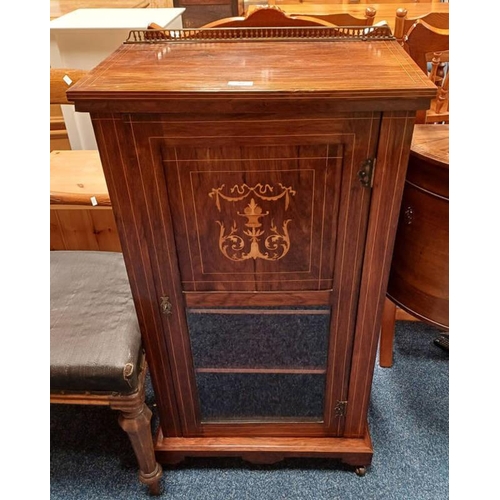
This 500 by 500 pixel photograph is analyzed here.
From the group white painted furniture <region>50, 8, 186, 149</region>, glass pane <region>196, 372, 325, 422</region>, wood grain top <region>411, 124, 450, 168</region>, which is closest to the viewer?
wood grain top <region>411, 124, 450, 168</region>

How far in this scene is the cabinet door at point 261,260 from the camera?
2.20ft

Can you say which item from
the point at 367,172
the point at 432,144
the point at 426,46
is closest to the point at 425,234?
the point at 432,144

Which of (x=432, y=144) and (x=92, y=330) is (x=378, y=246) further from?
(x=92, y=330)

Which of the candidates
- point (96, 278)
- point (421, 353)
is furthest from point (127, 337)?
point (421, 353)

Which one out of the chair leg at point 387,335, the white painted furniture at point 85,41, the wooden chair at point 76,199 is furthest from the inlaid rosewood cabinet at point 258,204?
the white painted furniture at point 85,41

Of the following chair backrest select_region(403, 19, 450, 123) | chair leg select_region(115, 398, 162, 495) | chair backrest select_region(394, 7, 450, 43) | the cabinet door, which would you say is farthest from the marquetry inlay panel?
chair backrest select_region(394, 7, 450, 43)

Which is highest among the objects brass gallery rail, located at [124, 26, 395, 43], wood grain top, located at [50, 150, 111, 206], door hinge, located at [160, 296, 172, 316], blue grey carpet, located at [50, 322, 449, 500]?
brass gallery rail, located at [124, 26, 395, 43]

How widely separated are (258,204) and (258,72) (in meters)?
0.20

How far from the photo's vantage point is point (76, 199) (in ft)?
4.16

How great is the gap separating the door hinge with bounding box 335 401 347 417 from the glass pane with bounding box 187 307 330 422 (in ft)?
0.12

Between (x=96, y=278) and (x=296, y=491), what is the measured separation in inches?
26.9

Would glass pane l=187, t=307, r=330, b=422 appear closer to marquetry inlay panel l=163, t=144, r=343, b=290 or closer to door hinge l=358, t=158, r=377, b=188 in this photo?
marquetry inlay panel l=163, t=144, r=343, b=290

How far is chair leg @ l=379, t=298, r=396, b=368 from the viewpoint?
1.29 metres

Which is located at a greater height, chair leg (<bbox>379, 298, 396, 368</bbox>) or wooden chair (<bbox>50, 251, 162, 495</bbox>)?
wooden chair (<bbox>50, 251, 162, 495</bbox>)
